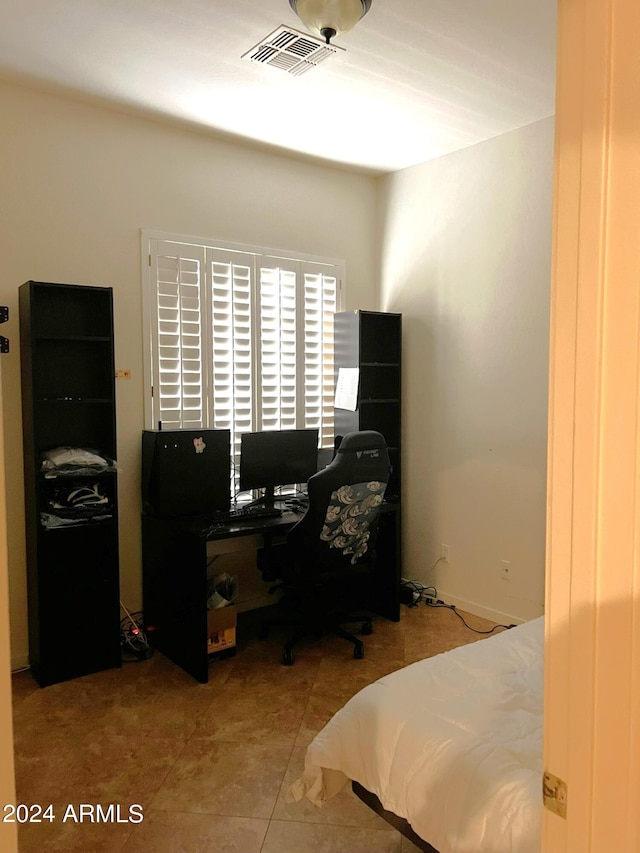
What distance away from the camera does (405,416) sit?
450 cm

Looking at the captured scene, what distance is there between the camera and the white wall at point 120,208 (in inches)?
126

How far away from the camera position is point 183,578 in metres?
3.31

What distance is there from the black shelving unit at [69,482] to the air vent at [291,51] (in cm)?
136

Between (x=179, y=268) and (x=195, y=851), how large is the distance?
116 inches

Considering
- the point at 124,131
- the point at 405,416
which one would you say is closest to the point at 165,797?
the point at 405,416

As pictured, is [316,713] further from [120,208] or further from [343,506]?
[120,208]

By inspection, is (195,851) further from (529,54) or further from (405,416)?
(529,54)

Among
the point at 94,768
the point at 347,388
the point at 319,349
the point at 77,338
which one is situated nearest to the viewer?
the point at 94,768

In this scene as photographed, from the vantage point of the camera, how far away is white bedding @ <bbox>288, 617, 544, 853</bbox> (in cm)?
150

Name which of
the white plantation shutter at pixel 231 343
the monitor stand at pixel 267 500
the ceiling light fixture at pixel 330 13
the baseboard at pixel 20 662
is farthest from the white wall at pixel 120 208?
the ceiling light fixture at pixel 330 13

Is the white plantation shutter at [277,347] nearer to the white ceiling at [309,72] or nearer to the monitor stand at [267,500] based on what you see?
the monitor stand at [267,500]

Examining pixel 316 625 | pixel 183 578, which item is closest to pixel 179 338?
pixel 183 578

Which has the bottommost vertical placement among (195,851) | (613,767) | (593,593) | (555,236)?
(195,851)

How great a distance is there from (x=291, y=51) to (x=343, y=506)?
2159mm
